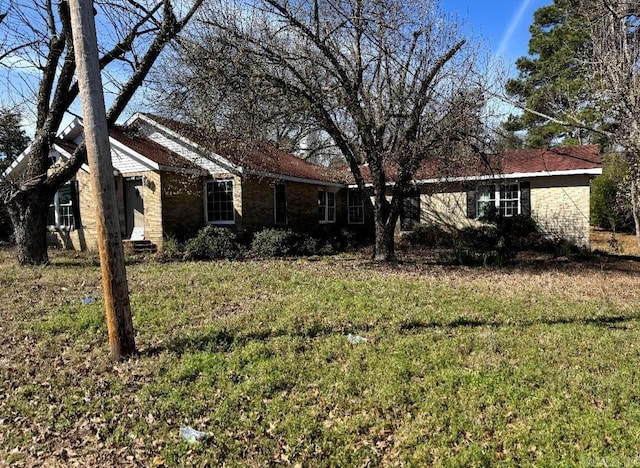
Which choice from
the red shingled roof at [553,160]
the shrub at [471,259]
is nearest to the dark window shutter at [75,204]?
the shrub at [471,259]

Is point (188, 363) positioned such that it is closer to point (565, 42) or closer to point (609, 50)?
point (609, 50)

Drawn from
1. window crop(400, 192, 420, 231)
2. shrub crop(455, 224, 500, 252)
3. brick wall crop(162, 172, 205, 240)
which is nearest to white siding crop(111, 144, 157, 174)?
brick wall crop(162, 172, 205, 240)

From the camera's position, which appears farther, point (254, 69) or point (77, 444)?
point (254, 69)

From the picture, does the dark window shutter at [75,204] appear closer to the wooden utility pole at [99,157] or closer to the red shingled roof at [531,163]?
the red shingled roof at [531,163]

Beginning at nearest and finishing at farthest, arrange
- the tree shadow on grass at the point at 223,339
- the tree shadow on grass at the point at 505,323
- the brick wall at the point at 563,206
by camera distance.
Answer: the tree shadow on grass at the point at 223,339 < the tree shadow on grass at the point at 505,323 < the brick wall at the point at 563,206

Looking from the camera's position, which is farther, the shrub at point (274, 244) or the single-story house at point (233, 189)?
the single-story house at point (233, 189)

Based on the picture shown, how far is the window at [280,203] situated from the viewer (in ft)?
59.0

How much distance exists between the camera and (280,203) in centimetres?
1814

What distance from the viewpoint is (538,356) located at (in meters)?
5.26

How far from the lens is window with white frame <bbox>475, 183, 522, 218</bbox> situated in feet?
58.9

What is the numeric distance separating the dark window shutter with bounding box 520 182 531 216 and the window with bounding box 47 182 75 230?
57.7ft

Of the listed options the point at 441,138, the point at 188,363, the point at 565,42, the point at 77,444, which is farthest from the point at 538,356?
the point at 565,42

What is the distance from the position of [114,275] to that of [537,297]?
7485mm

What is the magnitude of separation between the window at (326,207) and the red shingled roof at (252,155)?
1.10 meters
